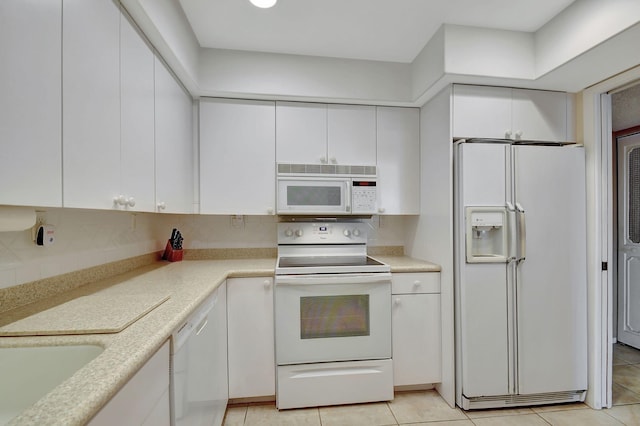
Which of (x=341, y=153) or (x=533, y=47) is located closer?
(x=533, y=47)

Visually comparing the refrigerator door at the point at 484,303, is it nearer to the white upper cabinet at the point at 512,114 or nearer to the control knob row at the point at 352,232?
the white upper cabinet at the point at 512,114

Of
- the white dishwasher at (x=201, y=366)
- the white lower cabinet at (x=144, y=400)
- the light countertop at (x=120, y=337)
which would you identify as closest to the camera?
the light countertop at (x=120, y=337)

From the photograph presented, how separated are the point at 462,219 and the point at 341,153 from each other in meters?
0.98

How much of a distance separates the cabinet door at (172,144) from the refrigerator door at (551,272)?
2163mm

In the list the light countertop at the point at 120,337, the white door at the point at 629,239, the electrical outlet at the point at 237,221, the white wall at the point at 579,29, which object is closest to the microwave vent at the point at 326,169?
the electrical outlet at the point at 237,221

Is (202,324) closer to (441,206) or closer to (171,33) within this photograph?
(171,33)

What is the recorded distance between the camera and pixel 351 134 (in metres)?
2.25

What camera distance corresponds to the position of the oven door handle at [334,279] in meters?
1.86

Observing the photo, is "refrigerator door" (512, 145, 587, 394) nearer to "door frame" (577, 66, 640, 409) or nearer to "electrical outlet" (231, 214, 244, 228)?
"door frame" (577, 66, 640, 409)

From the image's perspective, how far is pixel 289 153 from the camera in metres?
2.19

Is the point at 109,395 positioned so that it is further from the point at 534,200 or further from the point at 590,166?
the point at 590,166

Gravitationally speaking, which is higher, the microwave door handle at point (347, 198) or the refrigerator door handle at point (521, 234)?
the microwave door handle at point (347, 198)

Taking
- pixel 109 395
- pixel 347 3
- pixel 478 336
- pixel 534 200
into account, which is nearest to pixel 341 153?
pixel 347 3

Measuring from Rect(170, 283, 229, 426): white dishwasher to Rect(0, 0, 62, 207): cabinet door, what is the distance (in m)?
0.61
